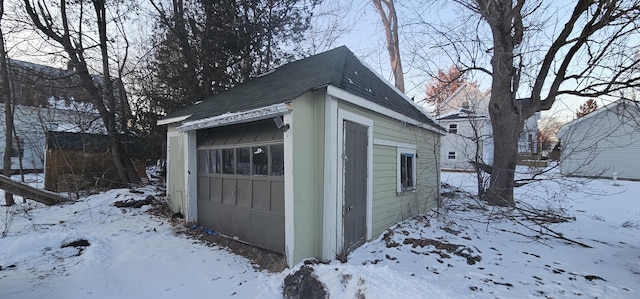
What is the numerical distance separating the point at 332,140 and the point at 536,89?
24.7 ft

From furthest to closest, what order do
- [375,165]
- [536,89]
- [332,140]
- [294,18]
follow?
[294,18], [536,89], [375,165], [332,140]

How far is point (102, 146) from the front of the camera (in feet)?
37.8

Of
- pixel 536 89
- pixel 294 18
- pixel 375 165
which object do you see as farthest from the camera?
pixel 294 18

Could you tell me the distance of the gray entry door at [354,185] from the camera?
4.66 m

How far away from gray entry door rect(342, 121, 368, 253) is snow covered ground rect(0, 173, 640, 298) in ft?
0.99

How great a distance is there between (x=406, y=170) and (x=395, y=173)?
96cm

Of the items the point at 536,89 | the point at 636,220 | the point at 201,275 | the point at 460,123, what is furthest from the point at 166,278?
the point at 460,123

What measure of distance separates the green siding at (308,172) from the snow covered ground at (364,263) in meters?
0.45

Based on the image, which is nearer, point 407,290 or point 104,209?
point 407,290

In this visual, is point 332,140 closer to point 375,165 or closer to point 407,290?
point 375,165

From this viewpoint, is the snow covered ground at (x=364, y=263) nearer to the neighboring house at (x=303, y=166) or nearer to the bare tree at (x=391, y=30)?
the neighboring house at (x=303, y=166)

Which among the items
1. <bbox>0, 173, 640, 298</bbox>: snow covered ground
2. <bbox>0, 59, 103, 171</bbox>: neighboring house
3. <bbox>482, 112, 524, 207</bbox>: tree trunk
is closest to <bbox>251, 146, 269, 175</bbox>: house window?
<bbox>0, 173, 640, 298</bbox>: snow covered ground

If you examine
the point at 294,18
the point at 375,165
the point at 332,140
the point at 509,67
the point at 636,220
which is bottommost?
the point at 636,220

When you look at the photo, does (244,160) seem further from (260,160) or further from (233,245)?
(233,245)
